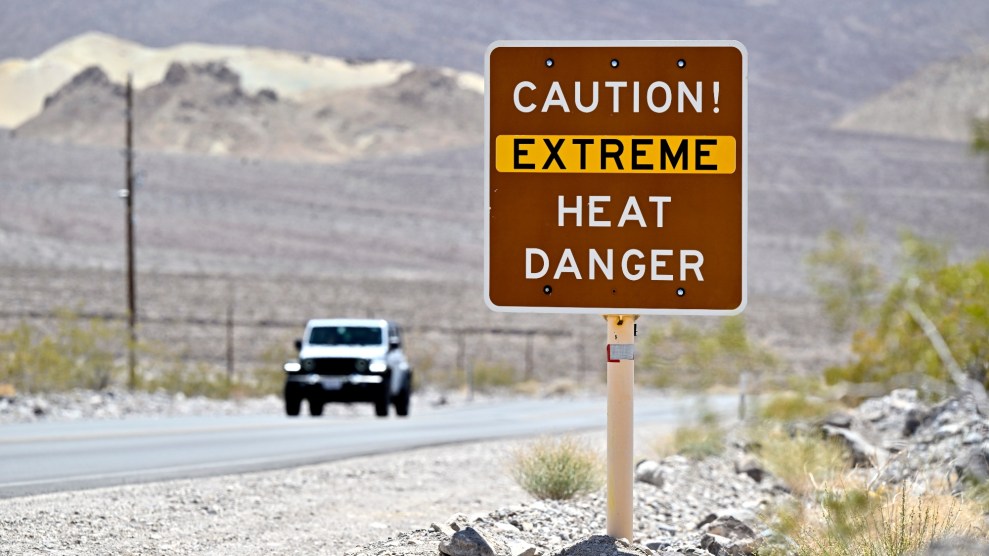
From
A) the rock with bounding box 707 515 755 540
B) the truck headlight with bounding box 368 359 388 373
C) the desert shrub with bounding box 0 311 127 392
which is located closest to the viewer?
the rock with bounding box 707 515 755 540

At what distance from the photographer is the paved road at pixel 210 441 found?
15281mm

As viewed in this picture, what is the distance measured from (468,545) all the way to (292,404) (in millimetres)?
20609

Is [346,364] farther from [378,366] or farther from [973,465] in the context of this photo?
[973,465]

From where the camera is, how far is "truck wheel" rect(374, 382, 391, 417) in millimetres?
27766

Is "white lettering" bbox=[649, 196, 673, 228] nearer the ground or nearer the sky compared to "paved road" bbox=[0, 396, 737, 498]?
nearer the sky

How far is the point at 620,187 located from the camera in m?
7.73

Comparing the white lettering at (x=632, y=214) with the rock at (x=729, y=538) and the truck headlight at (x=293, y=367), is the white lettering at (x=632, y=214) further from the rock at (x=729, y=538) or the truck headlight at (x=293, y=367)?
the truck headlight at (x=293, y=367)

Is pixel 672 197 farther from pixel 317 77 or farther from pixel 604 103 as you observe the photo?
pixel 317 77

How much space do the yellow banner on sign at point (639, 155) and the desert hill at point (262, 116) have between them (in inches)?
5746

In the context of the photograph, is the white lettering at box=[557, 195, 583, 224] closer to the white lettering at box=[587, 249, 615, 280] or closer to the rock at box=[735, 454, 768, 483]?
the white lettering at box=[587, 249, 615, 280]

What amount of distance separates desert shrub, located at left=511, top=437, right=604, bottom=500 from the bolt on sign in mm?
5320

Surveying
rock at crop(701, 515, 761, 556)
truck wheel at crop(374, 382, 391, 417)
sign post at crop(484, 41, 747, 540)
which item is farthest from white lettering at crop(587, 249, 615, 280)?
truck wheel at crop(374, 382, 391, 417)

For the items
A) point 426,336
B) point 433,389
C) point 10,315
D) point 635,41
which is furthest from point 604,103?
point 426,336

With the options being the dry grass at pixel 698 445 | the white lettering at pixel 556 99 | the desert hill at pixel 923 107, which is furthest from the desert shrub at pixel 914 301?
the desert hill at pixel 923 107
